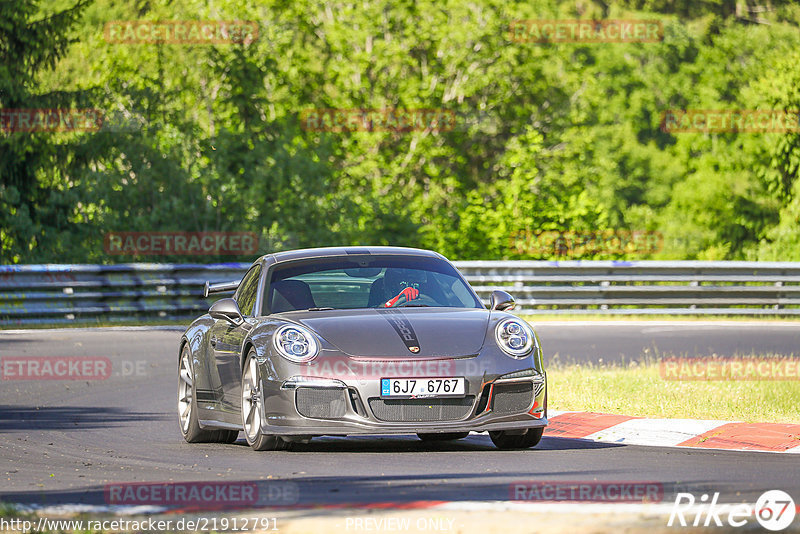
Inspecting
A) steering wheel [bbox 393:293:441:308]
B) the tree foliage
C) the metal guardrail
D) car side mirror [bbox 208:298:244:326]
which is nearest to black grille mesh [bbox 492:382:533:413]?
steering wheel [bbox 393:293:441:308]

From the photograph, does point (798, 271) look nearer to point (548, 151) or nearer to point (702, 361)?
point (702, 361)

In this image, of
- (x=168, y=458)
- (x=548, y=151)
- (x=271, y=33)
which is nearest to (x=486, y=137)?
(x=548, y=151)

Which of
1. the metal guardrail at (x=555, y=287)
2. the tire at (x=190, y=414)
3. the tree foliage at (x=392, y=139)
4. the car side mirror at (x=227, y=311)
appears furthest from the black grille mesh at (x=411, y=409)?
the tree foliage at (x=392, y=139)

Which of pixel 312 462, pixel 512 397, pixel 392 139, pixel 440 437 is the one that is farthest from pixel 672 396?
pixel 392 139

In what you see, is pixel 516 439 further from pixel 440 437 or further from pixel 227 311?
pixel 227 311

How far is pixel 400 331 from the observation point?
9.02 meters

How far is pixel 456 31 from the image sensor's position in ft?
136

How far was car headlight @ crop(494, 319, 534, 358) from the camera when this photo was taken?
29.7 ft

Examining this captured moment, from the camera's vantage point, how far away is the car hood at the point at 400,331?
29.0 feet

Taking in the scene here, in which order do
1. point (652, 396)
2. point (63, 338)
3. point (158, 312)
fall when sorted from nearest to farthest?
point (652, 396) → point (63, 338) → point (158, 312)

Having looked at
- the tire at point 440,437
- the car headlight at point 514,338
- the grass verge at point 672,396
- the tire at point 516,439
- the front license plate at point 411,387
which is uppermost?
Answer: the car headlight at point 514,338

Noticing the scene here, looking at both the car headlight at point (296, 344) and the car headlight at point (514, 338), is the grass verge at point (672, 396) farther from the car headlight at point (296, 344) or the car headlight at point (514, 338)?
the car headlight at point (296, 344)

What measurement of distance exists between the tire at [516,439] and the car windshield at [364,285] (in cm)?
100

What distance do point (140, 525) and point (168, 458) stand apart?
3.23 metres
